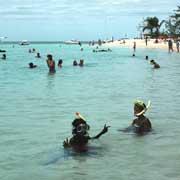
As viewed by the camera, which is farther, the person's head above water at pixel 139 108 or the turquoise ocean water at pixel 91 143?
the person's head above water at pixel 139 108

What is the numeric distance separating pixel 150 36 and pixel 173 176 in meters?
121

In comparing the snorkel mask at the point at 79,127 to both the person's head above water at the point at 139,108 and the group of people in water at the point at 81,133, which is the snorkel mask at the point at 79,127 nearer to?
the group of people in water at the point at 81,133

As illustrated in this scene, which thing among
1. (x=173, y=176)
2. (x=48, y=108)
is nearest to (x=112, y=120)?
(x=48, y=108)

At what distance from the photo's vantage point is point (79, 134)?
29.2ft

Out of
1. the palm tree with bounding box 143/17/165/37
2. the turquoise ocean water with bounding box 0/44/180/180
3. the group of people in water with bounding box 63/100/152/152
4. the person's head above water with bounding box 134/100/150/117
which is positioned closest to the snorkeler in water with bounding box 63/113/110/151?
the group of people in water with bounding box 63/100/152/152

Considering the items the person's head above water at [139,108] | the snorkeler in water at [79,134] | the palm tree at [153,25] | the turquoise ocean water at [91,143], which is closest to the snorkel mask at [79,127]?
the snorkeler in water at [79,134]

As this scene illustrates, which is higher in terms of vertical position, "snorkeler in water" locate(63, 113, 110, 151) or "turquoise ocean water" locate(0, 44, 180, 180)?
"snorkeler in water" locate(63, 113, 110, 151)

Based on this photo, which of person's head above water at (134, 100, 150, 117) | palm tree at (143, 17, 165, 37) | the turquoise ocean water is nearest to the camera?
the turquoise ocean water

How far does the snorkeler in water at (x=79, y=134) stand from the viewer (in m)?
8.84

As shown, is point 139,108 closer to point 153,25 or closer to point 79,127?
point 79,127

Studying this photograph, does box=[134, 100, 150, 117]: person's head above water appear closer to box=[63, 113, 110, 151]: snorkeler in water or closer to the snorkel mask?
box=[63, 113, 110, 151]: snorkeler in water

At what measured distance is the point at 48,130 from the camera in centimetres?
1231

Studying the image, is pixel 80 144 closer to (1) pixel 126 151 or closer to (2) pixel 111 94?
(1) pixel 126 151

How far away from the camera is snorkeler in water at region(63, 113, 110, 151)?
348 inches
